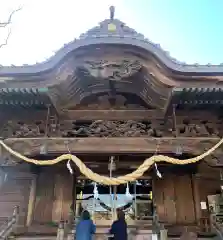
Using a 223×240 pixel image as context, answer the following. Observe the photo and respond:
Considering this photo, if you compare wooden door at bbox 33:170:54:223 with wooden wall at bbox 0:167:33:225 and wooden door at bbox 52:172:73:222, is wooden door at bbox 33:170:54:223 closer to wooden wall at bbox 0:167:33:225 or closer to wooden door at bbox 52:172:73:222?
wooden door at bbox 52:172:73:222

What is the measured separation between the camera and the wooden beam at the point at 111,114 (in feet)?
30.8

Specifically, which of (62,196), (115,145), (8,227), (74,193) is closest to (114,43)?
(115,145)

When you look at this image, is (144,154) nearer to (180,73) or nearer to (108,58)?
(180,73)

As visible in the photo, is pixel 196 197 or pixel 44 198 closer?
pixel 196 197

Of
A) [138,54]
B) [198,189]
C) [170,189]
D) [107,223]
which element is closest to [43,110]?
[138,54]

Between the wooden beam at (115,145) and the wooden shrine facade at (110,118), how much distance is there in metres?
0.03

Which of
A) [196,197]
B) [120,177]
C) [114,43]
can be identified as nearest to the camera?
[120,177]

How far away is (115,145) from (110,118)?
1572 mm

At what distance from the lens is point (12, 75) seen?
28.6 ft

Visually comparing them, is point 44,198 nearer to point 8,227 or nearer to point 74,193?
point 74,193

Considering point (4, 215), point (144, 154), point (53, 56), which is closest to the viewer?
point (144, 154)

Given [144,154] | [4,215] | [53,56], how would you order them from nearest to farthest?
[144,154] → [53,56] → [4,215]

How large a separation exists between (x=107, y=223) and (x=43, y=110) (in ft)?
13.2

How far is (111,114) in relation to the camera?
373 inches
